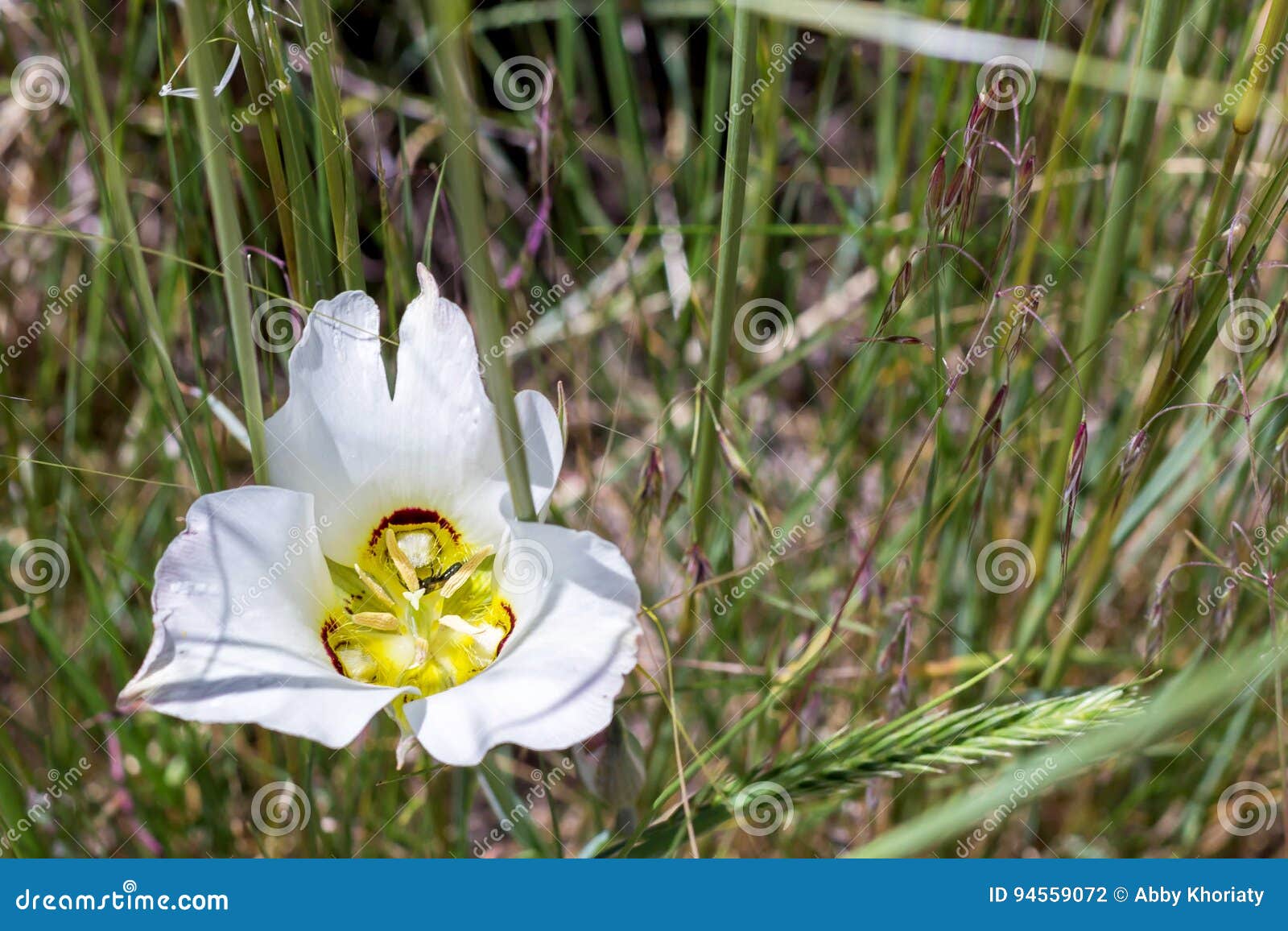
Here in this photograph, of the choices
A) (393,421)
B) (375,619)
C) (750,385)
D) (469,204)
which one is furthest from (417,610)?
(750,385)

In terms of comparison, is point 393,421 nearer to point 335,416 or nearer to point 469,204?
point 335,416

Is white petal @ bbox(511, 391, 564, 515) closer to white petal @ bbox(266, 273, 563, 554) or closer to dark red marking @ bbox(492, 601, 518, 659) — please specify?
white petal @ bbox(266, 273, 563, 554)

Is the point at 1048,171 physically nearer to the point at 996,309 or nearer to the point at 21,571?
the point at 996,309

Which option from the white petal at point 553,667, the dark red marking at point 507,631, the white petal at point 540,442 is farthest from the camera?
the dark red marking at point 507,631

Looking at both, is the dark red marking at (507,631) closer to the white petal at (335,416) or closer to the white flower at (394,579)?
the white flower at (394,579)

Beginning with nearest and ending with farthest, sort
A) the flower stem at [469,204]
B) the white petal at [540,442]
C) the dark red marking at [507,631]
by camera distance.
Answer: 1. the flower stem at [469,204]
2. the white petal at [540,442]
3. the dark red marking at [507,631]

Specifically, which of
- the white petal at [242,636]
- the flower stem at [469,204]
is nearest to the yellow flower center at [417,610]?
the white petal at [242,636]

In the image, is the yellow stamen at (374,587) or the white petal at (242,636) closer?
the white petal at (242,636)
